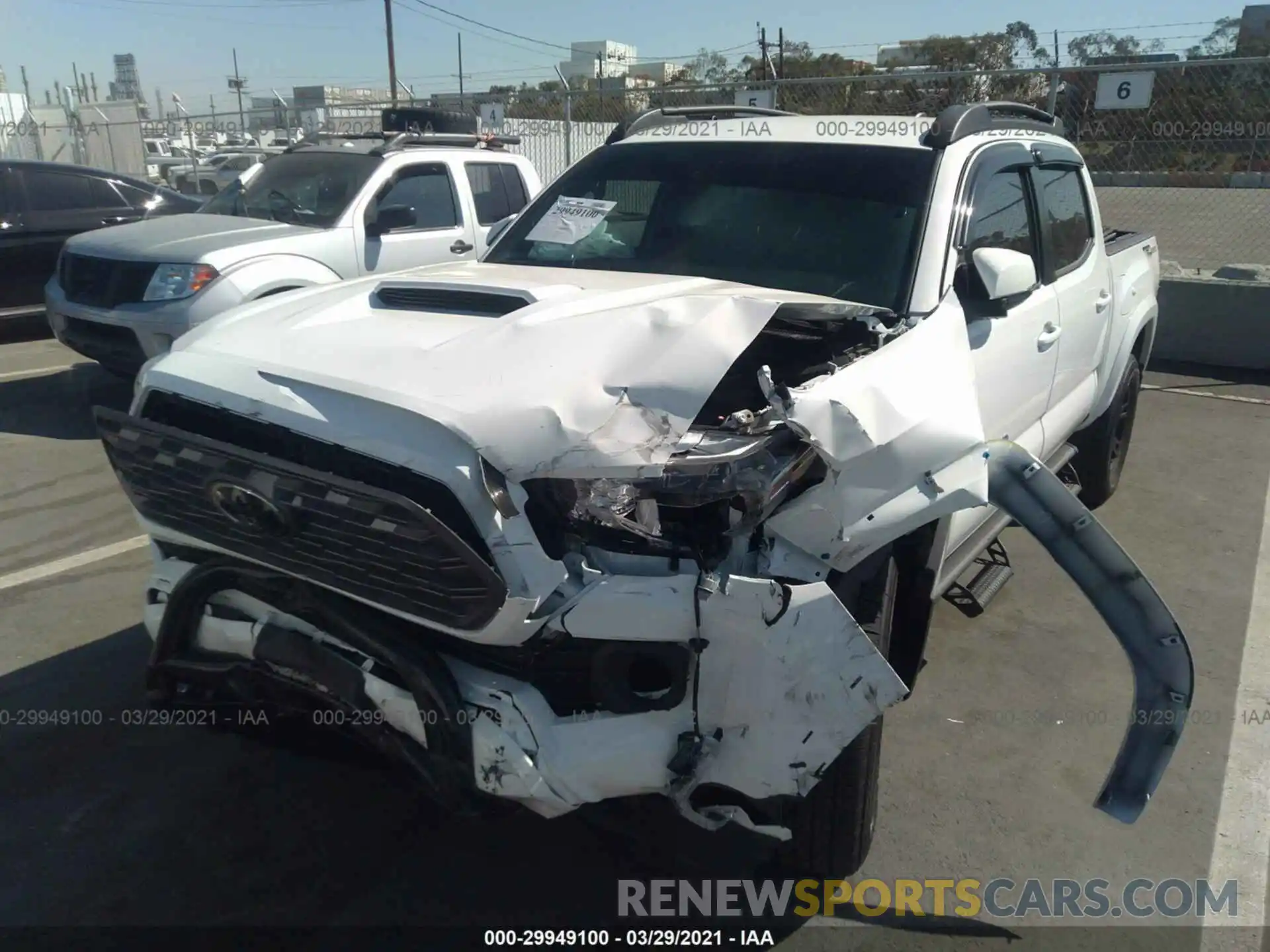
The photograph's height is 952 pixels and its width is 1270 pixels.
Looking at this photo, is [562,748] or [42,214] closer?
[562,748]

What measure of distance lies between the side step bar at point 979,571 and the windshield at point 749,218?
95cm

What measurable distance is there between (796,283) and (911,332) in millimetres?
765

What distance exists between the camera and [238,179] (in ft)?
28.4

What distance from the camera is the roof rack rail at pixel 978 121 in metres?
3.69

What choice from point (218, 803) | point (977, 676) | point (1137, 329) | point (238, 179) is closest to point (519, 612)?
point (218, 803)

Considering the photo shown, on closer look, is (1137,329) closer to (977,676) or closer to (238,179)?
(977,676)

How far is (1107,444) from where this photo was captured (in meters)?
5.62

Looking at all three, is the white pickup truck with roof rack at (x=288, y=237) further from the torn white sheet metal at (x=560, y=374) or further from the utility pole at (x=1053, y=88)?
the utility pole at (x=1053, y=88)

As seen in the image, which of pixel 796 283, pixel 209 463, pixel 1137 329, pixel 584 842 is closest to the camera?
pixel 209 463

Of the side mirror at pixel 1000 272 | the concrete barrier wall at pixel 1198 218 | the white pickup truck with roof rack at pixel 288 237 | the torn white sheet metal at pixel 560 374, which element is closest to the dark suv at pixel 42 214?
the white pickup truck with roof rack at pixel 288 237

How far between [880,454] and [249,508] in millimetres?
1469

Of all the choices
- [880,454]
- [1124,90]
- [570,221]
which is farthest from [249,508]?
[1124,90]

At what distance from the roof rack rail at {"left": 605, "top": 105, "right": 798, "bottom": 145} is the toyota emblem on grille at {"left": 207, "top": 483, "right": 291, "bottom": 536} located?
2.67 metres

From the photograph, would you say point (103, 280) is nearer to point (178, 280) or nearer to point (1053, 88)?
point (178, 280)
